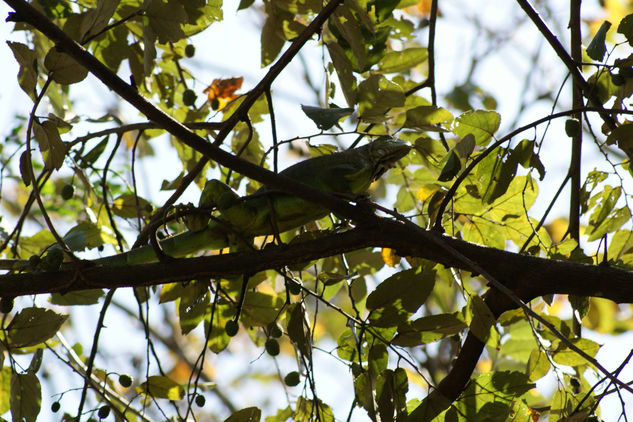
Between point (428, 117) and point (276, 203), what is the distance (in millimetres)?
671

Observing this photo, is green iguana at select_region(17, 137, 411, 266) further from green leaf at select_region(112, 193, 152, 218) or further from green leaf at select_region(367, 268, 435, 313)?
green leaf at select_region(112, 193, 152, 218)

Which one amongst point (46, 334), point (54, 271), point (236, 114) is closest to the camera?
point (54, 271)

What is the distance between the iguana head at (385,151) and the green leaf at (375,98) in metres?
0.09

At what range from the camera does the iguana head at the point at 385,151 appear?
2.37 metres

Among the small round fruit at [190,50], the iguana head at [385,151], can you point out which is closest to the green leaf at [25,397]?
the iguana head at [385,151]

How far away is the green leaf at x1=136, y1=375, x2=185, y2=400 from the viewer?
2.49 meters

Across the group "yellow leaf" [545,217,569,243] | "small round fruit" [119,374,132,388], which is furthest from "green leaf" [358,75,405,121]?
"yellow leaf" [545,217,569,243]

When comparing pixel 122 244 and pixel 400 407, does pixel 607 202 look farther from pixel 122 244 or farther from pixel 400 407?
pixel 122 244

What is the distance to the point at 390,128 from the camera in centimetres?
292

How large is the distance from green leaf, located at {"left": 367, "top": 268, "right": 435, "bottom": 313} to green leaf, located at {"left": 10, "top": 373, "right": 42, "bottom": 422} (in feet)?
3.70

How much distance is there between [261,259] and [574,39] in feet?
5.27

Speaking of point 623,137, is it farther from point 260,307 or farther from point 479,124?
point 260,307

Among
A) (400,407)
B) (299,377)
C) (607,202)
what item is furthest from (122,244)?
(607,202)

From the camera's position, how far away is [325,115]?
1.97m
